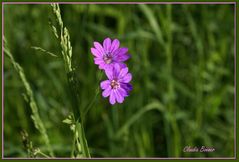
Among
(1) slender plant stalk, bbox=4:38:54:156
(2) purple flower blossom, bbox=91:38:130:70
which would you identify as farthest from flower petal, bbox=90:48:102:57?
(1) slender plant stalk, bbox=4:38:54:156

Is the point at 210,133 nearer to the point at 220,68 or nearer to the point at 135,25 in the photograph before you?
the point at 220,68

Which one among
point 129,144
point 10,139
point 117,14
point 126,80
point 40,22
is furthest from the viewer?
point 117,14

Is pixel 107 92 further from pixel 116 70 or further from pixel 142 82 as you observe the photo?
pixel 142 82

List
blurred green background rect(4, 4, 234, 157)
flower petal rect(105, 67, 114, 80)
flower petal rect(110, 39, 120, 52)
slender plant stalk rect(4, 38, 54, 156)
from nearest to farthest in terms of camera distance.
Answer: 1. flower petal rect(105, 67, 114, 80)
2. flower petal rect(110, 39, 120, 52)
3. slender plant stalk rect(4, 38, 54, 156)
4. blurred green background rect(4, 4, 234, 157)

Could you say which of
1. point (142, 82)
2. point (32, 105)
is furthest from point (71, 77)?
point (142, 82)

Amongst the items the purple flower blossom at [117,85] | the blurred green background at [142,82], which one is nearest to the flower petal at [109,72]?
the purple flower blossom at [117,85]

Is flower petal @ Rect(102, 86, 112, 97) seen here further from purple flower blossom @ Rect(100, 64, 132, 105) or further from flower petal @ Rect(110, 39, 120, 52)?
flower petal @ Rect(110, 39, 120, 52)

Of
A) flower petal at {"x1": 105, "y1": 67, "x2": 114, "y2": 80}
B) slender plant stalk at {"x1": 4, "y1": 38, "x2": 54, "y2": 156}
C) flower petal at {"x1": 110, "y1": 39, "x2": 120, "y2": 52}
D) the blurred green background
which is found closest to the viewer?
flower petal at {"x1": 105, "y1": 67, "x2": 114, "y2": 80}

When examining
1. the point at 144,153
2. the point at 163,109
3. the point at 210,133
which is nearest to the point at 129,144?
the point at 144,153
